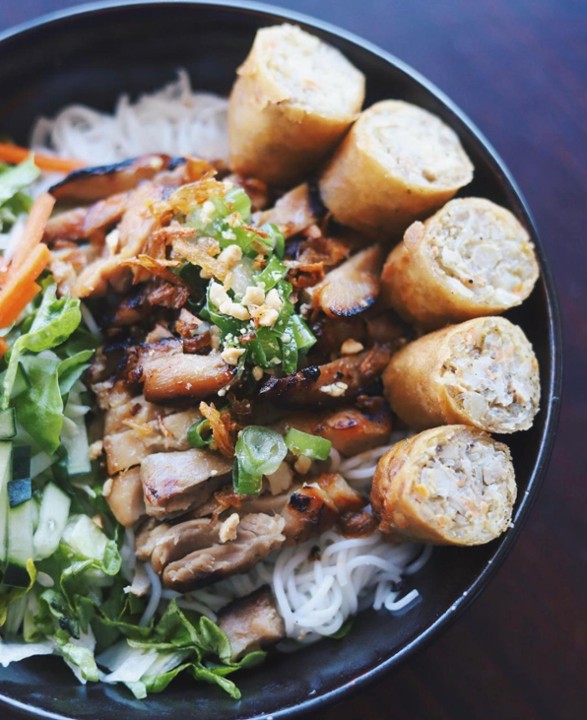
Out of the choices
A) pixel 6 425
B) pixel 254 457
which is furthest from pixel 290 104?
pixel 6 425

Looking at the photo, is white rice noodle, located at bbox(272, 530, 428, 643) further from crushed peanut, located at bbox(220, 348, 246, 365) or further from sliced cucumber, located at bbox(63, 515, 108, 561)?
crushed peanut, located at bbox(220, 348, 246, 365)

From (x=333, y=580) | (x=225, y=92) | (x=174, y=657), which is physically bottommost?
(x=174, y=657)

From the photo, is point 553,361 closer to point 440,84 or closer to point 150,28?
point 440,84

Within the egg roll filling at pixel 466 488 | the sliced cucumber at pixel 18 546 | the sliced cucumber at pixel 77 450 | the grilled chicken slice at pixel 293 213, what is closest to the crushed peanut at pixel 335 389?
the egg roll filling at pixel 466 488

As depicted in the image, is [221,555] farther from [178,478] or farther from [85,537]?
[85,537]

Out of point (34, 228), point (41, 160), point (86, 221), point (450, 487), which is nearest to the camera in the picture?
point (450, 487)

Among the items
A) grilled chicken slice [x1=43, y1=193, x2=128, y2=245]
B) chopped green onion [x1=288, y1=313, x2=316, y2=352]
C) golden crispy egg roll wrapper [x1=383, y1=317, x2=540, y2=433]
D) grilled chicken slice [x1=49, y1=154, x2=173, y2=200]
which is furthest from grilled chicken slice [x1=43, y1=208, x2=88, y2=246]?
golden crispy egg roll wrapper [x1=383, y1=317, x2=540, y2=433]

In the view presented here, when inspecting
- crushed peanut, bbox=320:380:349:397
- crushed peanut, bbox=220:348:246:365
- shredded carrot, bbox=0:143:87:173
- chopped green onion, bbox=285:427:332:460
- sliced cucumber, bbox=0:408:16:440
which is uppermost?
shredded carrot, bbox=0:143:87:173
